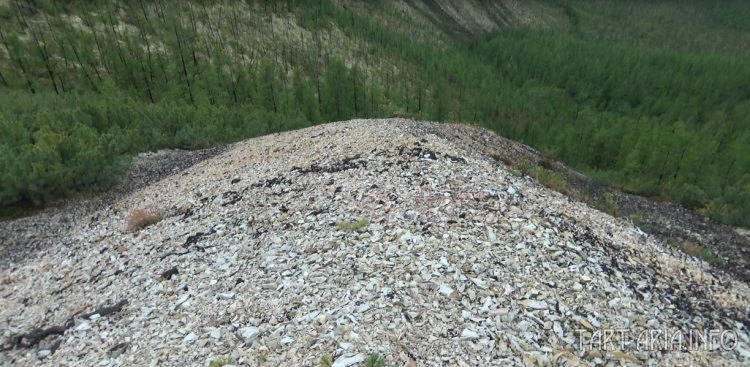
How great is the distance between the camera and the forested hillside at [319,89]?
28.3 m

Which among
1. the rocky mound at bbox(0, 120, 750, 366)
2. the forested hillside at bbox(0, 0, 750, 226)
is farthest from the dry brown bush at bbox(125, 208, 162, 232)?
the forested hillside at bbox(0, 0, 750, 226)

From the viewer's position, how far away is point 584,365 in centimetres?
836

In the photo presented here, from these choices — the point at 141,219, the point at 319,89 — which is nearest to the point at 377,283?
the point at 141,219

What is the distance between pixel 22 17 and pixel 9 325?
8048 cm

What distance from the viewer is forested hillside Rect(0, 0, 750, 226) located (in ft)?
92.8

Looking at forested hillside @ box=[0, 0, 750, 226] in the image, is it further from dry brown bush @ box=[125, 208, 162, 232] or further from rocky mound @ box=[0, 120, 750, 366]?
rocky mound @ box=[0, 120, 750, 366]

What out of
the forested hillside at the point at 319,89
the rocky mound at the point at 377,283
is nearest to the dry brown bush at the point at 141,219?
the rocky mound at the point at 377,283

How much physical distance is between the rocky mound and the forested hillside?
34.6 feet

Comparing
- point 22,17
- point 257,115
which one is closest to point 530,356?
point 257,115

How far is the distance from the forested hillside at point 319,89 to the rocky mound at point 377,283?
10.5 m

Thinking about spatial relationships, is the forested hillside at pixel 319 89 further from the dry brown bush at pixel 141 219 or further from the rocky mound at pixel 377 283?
the rocky mound at pixel 377 283

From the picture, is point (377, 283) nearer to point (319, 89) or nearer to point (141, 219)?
point (141, 219)

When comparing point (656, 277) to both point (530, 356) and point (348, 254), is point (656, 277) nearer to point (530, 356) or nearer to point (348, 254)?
point (530, 356)

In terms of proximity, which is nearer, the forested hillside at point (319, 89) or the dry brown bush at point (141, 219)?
the dry brown bush at point (141, 219)
